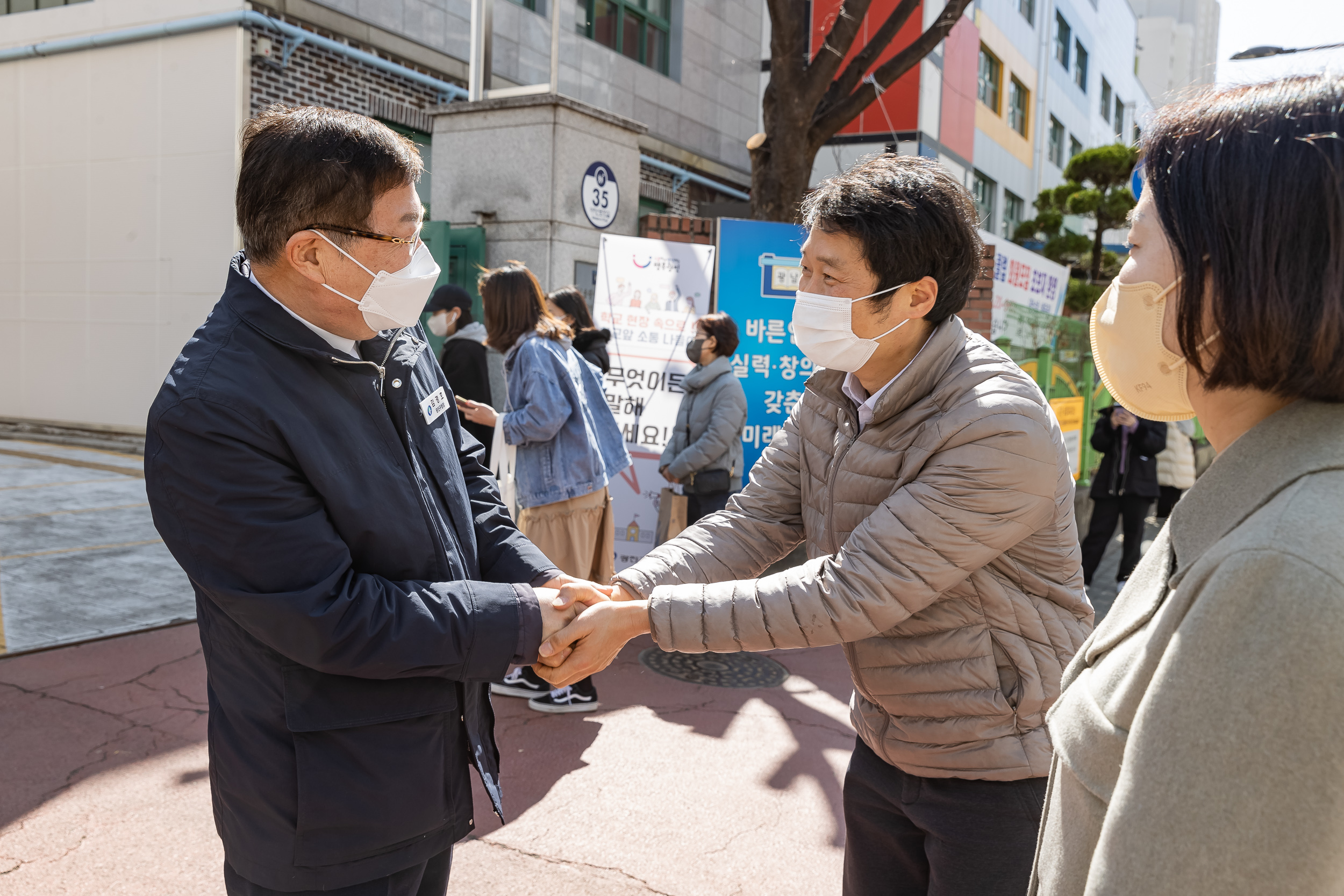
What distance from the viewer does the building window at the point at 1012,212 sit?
2377 cm

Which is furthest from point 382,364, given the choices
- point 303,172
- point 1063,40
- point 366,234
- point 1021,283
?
point 1063,40

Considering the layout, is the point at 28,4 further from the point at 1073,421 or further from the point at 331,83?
the point at 1073,421

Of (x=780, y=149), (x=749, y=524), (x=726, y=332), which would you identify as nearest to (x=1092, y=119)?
(x=780, y=149)

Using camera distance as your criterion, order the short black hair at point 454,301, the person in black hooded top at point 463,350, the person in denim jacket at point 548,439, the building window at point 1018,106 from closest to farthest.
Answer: the person in denim jacket at point 548,439
the person in black hooded top at point 463,350
the short black hair at point 454,301
the building window at point 1018,106

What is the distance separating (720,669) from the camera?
221 inches

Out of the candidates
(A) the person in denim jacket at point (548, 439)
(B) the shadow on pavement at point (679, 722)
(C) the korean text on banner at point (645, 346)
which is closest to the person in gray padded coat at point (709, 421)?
(C) the korean text on banner at point (645, 346)

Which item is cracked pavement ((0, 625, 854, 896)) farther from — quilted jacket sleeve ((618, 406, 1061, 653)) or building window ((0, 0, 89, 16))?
building window ((0, 0, 89, 16))

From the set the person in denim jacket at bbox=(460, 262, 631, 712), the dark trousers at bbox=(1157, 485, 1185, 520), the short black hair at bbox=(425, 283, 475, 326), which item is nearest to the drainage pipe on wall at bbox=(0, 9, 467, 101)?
the short black hair at bbox=(425, 283, 475, 326)

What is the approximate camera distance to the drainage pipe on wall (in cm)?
1042

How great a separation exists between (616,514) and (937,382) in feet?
16.4

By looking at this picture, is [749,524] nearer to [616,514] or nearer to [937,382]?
[937,382]

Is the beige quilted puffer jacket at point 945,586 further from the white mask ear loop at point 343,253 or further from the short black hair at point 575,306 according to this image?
the short black hair at point 575,306

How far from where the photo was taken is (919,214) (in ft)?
6.41

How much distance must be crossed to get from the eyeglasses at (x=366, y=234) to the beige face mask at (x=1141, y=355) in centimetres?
135
